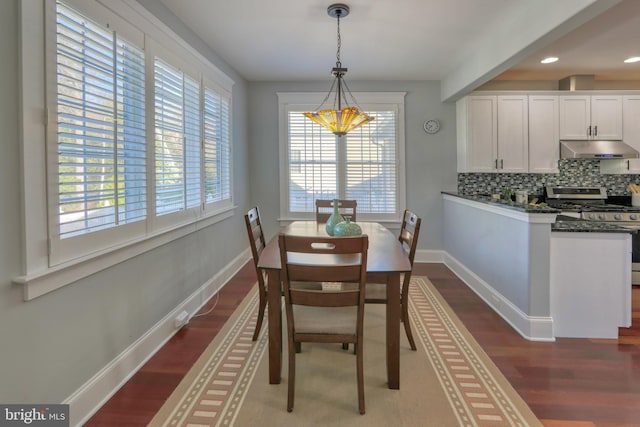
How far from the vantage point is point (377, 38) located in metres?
3.53

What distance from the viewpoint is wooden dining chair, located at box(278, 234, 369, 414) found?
72.3 inches

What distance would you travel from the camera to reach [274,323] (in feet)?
7.13

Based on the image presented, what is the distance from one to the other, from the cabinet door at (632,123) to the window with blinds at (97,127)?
5.48m

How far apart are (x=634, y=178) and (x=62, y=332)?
20.9ft

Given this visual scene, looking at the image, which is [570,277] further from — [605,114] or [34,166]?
[34,166]

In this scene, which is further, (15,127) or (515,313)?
(515,313)

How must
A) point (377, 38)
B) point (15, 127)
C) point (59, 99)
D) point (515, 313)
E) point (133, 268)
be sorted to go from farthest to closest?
1. point (377, 38)
2. point (515, 313)
3. point (133, 268)
4. point (59, 99)
5. point (15, 127)

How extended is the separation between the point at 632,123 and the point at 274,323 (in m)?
5.19

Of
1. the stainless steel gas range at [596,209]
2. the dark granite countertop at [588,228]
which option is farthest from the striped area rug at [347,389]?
the stainless steel gas range at [596,209]

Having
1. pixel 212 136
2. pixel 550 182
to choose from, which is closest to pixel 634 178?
pixel 550 182

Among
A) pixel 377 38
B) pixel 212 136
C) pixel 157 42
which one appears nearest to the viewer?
pixel 157 42

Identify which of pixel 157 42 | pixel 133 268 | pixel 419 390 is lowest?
pixel 419 390

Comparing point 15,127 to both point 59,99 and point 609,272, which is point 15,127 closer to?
point 59,99

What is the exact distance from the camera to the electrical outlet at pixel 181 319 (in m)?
2.94
